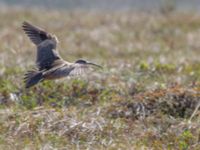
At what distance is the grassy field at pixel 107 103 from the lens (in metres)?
6.21

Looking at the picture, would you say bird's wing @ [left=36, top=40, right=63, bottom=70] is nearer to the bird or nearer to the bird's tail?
the bird

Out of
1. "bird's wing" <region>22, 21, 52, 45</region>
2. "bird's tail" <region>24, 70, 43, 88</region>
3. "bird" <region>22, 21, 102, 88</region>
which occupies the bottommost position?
"bird's tail" <region>24, 70, 43, 88</region>

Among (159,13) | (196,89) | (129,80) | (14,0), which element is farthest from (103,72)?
(14,0)

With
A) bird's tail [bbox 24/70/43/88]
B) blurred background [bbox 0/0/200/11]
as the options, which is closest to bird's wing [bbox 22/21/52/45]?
bird's tail [bbox 24/70/43/88]

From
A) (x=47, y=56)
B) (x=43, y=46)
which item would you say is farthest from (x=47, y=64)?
(x=43, y=46)

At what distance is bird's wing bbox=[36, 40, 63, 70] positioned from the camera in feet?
23.5

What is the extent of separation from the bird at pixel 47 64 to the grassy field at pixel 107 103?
0.85 ft

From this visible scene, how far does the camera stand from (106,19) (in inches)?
558

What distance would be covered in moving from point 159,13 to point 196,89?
8.62m

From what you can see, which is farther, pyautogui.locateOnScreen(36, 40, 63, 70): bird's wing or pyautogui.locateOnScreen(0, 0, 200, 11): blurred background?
pyautogui.locateOnScreen(0, 0, 200, 11): blurred background

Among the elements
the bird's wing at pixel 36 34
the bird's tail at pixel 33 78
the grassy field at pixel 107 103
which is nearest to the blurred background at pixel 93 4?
the grassy field at pixel 107 103

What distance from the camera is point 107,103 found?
7.13 meters

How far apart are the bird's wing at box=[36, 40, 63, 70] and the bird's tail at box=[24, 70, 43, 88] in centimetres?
22

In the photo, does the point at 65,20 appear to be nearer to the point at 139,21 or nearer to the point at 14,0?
the point at 139,21
